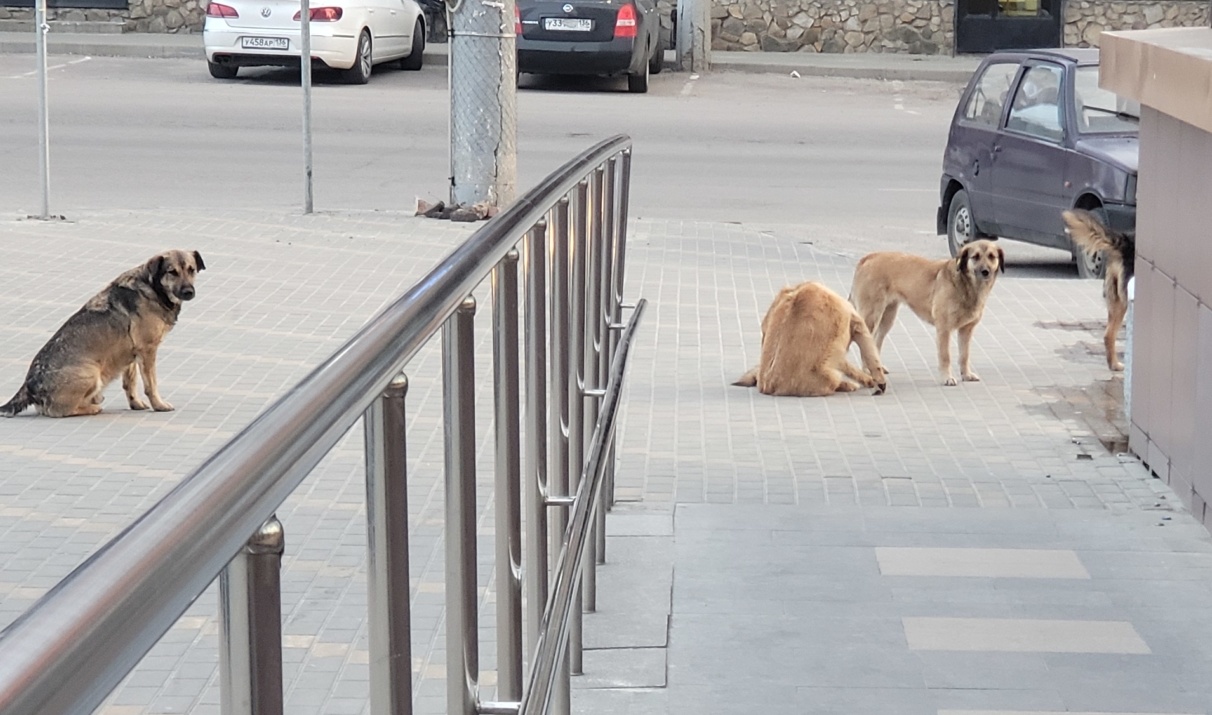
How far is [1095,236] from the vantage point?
8.18 m

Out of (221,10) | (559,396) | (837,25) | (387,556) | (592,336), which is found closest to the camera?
(387,556)

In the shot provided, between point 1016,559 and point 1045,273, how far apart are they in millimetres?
7616

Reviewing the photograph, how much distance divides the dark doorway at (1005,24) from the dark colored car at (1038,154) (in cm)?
1552

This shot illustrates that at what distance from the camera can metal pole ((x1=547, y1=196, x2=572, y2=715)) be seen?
3600 millimetres

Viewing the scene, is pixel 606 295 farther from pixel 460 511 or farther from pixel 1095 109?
pixel 1095 109

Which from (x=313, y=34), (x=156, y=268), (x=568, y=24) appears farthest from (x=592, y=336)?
(x=313, y=34)

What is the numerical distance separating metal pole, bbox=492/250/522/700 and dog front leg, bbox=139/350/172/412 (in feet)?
15.1

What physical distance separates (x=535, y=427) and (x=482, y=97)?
969cm

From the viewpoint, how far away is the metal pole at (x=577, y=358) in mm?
3973

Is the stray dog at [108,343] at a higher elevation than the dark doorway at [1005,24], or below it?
below

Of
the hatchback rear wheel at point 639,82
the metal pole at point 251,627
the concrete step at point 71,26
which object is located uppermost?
the concrete step at point 71,26

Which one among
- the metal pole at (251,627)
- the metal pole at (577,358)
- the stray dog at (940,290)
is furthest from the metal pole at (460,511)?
the stray dog at (940,290)

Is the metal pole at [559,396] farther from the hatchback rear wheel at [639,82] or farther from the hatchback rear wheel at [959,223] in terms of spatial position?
the hatchback rear wheel at [639,82]

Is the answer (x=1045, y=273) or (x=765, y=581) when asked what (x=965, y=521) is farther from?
(x=1045, y=273)
